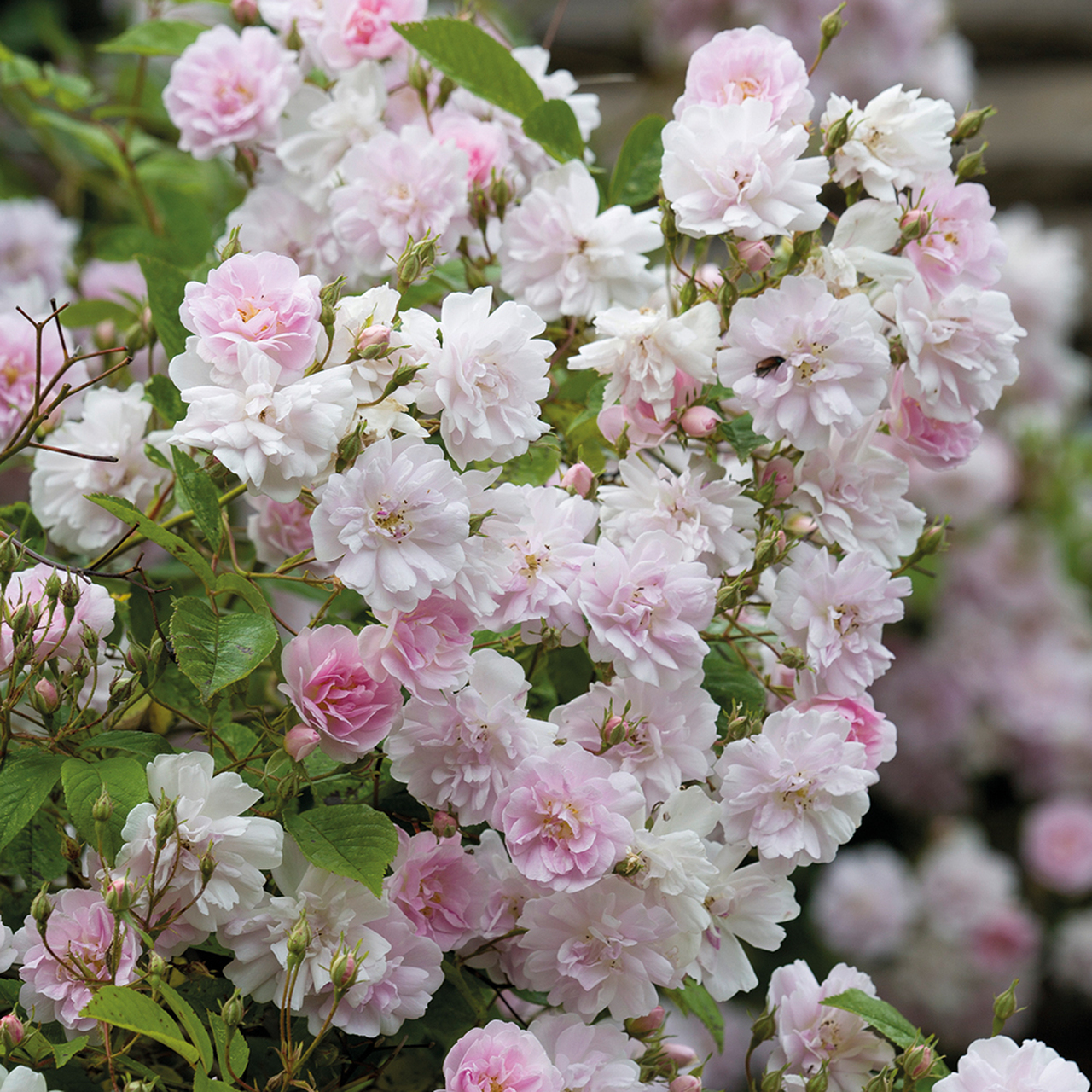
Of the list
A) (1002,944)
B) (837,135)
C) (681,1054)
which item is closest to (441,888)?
(681,1054)

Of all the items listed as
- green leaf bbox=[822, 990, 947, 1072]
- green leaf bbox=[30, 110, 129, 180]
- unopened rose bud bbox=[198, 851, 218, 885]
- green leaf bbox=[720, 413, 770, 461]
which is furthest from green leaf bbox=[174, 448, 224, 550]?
green leaf bbox=[30, 110, 129, 180]

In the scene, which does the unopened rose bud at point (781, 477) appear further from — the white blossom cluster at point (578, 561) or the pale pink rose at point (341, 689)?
the pale pink rose at point (341, 689)

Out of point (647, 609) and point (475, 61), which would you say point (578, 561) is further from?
point (475, 61)

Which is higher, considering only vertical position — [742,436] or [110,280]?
[742,436]

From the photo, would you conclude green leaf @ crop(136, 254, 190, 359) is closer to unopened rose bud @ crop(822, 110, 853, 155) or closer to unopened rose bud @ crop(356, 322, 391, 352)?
unopened rose bud @ crop(356, 322, 391, 352)

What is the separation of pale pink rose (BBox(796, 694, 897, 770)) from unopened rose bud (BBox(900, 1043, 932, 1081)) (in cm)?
12

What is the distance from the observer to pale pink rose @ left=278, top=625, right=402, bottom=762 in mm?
451

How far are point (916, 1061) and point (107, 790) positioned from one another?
1.12 feet

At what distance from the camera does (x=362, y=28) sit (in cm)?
68

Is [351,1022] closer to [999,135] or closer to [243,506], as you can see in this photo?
[243,506]

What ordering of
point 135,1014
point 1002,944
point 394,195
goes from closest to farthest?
point 135,1014, point 394,195, point 1002,944

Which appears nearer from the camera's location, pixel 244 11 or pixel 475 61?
pixel 475 61

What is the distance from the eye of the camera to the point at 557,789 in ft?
1.52

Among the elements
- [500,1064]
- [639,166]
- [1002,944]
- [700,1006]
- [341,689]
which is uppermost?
[639,166]
